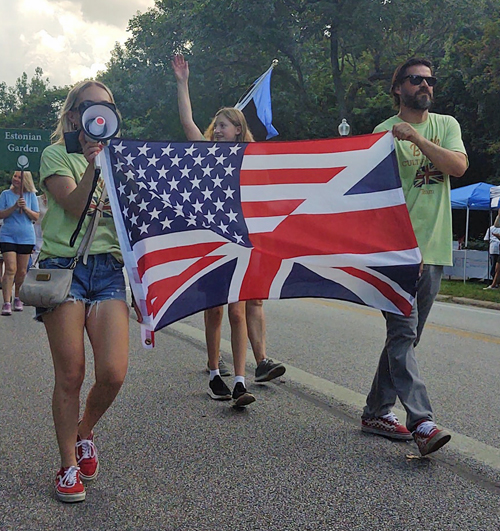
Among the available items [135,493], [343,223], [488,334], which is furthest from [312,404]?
[488,334]

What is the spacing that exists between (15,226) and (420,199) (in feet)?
22.4

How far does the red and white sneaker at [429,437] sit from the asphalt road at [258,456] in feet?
0.31

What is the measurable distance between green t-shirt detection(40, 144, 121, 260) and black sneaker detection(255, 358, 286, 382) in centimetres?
211

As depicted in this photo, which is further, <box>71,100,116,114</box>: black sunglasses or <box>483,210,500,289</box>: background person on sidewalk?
<box>483,210,500,289</box>: background person on sidewalk

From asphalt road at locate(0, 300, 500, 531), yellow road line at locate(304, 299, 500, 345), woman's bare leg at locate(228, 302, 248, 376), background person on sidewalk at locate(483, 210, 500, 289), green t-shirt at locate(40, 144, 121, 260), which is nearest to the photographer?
asphalt road at locate(0, 300, 500, 531)

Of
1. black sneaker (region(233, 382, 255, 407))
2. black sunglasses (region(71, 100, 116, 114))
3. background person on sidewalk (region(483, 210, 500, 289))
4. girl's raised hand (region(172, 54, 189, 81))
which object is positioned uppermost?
girl's raised hand (region(172, 54, 189, 81))

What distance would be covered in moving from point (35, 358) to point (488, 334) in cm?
534

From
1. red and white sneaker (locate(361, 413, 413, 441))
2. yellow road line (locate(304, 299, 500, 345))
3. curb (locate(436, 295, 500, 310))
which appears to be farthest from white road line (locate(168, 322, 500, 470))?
curb (locate(436, 295, 500, 310))

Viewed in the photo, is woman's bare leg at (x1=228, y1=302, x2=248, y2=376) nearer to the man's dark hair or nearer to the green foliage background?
the man's dark hair

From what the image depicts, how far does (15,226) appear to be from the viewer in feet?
31.2

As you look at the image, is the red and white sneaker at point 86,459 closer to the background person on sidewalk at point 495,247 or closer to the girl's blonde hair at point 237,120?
the girl's blonde hair at point 237,120

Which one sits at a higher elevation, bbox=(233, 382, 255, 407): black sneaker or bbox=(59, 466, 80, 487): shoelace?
bbox=(59, 466, 80, 487): shoelace

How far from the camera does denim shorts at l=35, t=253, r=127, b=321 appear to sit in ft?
11.2

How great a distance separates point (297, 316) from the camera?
9.73 m
